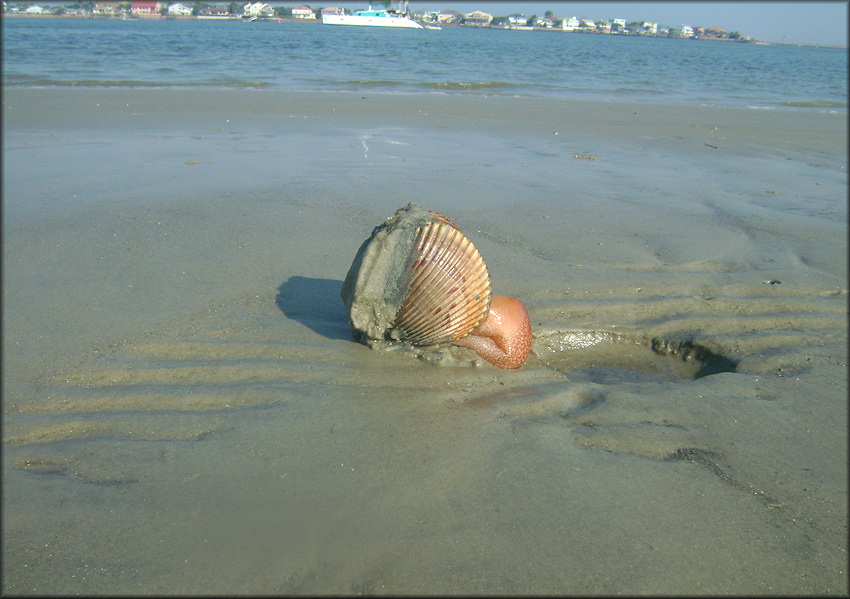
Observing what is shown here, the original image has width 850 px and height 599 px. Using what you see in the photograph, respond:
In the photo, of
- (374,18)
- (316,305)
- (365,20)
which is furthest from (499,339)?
(365,20)

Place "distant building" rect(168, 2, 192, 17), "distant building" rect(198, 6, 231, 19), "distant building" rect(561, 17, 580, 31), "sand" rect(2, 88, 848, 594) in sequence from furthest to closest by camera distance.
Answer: "distant building" rect(561, 17, 580, 31), "distant building" rect(168, 2, 192, 17), "distant building" rect(198, 6, 231, 19), "sand" rect(2, 88, 848, 594)

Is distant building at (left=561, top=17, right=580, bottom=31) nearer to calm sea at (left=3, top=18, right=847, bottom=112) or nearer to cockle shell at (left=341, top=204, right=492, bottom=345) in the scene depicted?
calm sea at (left=3, top=18, right=847, bottom=112)

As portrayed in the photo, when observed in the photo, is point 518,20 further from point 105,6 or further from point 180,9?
point 105,6

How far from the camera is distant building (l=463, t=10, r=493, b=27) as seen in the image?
93.4 meters

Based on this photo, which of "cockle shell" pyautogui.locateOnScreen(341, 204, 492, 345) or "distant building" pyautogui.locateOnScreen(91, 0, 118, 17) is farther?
"distant building" pyautogui.locateOnScreen(91, 0, 118, 17)

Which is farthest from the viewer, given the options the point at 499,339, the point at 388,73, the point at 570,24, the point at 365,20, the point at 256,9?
the point at 570,24

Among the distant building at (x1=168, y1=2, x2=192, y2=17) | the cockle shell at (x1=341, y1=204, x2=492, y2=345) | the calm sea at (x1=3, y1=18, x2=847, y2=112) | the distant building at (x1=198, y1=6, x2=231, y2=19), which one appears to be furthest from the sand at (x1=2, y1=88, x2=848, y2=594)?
the distant building at (x1=168, y1=2, x2=192, y2=17)

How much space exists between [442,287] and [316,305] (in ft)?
4.15

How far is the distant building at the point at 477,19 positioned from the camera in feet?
307

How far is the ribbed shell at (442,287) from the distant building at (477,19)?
99745 mm

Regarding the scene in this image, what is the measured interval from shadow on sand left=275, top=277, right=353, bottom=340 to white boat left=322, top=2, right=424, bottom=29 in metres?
67.3

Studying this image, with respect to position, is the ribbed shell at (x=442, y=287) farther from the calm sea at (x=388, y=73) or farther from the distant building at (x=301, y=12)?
the distant building at (x=301, y=12)

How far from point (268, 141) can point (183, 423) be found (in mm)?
7076

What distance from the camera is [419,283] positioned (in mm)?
3346
